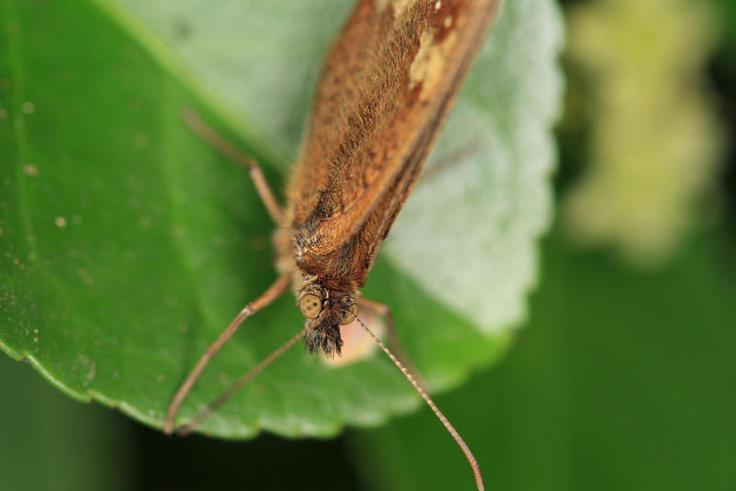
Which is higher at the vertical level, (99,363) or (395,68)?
(395,68)

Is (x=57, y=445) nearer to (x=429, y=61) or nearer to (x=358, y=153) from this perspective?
(x=358, y=153)

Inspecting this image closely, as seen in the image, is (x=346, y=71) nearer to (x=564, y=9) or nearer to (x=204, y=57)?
(x=204, y=57)

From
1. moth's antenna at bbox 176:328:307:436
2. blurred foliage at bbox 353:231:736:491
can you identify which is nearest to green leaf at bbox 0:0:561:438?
moth's antenna at bbox 176:328:307:436

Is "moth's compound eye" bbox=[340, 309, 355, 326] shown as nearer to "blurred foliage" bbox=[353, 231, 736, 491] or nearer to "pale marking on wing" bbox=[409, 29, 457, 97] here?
"pale marking on wing" bbox=[409, 29, 457, 97]

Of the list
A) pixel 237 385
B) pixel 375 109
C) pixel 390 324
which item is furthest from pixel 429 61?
pixel 237 385

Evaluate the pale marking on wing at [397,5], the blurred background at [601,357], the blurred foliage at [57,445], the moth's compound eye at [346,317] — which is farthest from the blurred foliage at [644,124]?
the blurred foliage at [57,445]

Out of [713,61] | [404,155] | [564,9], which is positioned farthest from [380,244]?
[713,61]

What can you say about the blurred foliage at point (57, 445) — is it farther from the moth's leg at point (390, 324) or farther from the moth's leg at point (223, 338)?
the moth's leg at point (390, 324)
